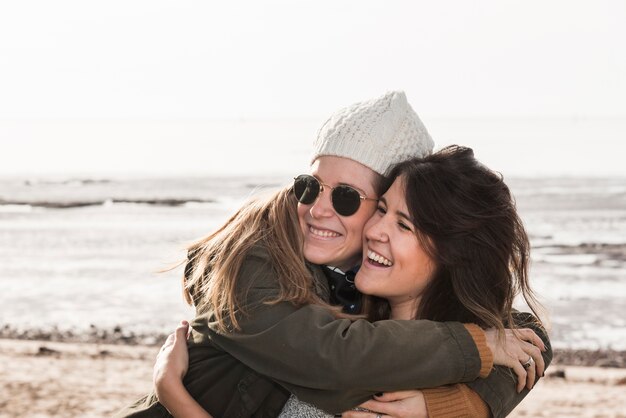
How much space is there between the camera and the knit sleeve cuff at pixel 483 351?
10.1 feet

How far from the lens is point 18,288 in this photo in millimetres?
15828

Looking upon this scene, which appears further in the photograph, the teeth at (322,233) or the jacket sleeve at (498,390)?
the teeth at (322,233)

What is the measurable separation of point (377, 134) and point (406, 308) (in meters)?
0.81

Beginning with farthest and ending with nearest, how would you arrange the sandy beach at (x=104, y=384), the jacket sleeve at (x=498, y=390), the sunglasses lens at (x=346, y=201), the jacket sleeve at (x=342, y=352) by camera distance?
1. the sandy beach at (x=104, y=384)
2. the sunglasses lens at (x=346, y=201)
3. the jacket sleeve at (x=498, y=390)
4. the jacket sleeve at (x=342, y=352)

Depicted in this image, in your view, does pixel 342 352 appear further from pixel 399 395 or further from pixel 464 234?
pixel 464 234

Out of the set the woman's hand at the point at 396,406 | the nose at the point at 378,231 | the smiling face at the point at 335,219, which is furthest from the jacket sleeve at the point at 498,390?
the smiling face at the point at 335,219

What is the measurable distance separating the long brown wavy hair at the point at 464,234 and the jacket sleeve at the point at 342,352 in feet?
1.20

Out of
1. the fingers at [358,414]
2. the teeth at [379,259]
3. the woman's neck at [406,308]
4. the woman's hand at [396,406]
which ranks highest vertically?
the teeth at [379,259]

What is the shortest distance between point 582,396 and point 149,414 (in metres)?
7.34

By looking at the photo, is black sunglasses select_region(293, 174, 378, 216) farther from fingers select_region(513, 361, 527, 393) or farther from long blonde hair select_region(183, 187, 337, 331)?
fingers select_region(513, 361, 527, 393)

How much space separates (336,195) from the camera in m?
3.60

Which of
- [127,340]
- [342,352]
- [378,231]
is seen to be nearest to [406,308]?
[378,231]

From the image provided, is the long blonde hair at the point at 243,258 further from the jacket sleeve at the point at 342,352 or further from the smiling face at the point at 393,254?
the smiling face at the point at 393,254

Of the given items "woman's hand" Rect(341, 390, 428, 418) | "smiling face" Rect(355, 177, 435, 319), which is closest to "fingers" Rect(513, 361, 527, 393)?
"woman's hand" Rect(341, 390, 428, 418)
